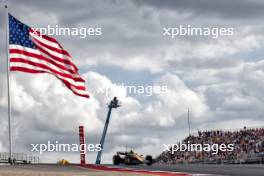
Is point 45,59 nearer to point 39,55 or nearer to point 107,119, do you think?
point 39,55

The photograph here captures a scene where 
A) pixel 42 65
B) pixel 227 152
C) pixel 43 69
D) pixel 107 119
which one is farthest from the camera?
pixel 107 119

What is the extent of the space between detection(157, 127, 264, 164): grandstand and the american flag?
23.4 metres

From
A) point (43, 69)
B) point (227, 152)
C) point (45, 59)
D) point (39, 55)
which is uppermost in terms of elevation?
point (39, 55)

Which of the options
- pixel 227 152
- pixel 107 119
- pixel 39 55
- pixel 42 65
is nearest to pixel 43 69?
pixel 42 65

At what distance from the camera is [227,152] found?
5397cm

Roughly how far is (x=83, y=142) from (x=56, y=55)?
101 ft

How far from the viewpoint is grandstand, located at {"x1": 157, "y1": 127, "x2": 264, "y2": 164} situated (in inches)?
1954

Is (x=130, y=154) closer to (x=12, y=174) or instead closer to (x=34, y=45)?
(x=34, y=45)

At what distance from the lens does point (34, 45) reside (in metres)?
25.8

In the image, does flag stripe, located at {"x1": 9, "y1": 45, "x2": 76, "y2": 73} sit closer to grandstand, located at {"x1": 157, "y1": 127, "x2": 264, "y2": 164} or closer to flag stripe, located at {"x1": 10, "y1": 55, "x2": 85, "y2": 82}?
flag stripe, located at {"x1": 10, "y1": 55, "x2": 85, "y2": 82}

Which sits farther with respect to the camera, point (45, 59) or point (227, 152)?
point (227, 152)

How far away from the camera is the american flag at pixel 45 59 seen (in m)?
24.7

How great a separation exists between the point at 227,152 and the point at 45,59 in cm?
3257

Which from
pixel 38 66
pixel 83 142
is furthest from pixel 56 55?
pixel 83 142
